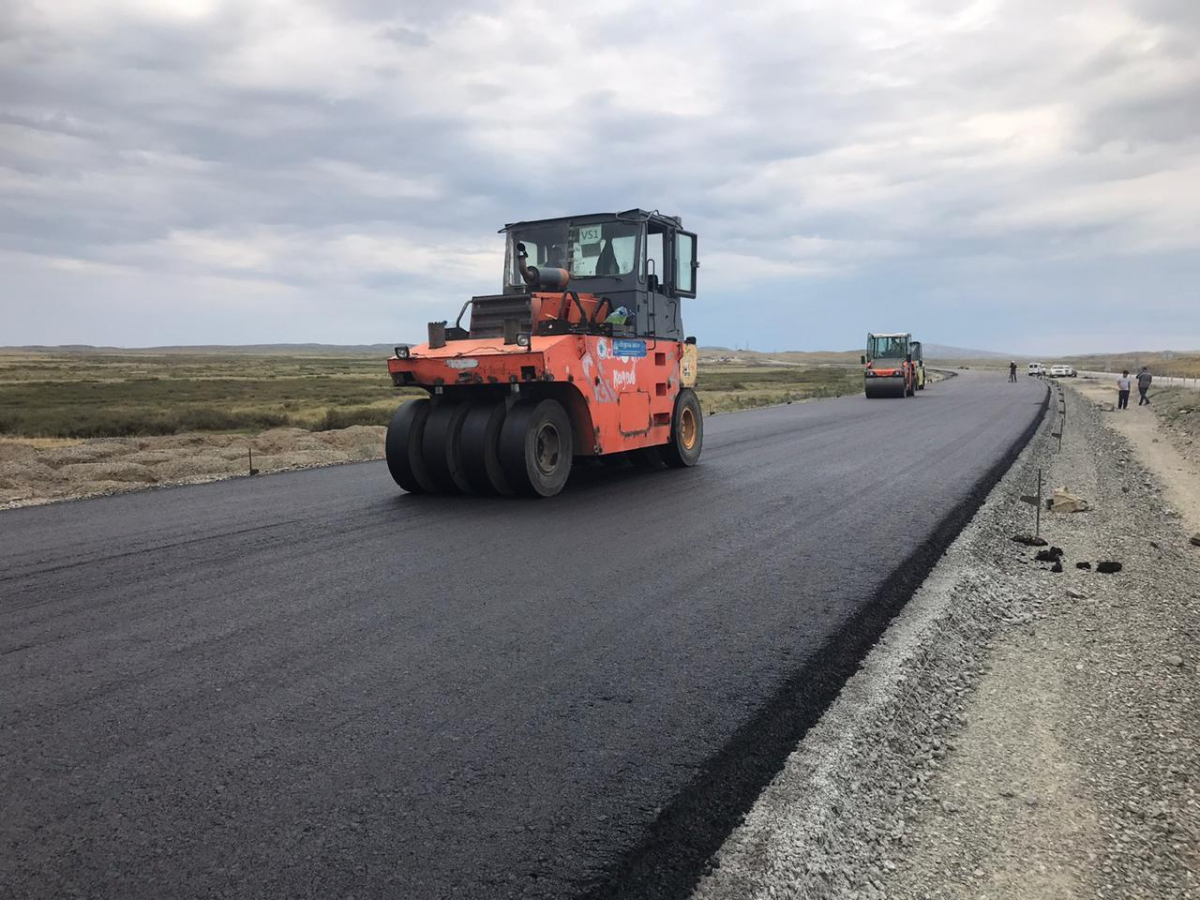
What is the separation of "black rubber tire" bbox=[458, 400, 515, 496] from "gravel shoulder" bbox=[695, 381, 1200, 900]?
4.52 meters

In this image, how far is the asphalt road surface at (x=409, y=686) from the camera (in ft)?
8.65

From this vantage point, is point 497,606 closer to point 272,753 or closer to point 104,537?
point 272,753

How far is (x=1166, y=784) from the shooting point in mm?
3373

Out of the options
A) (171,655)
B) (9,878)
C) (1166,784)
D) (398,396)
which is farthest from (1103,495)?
(398,396)

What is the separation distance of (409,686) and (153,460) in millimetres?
12542

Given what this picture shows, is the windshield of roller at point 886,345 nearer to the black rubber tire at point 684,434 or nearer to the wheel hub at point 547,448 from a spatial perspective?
the black rubber tire at point 684,434

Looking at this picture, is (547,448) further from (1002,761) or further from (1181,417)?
(1181,417)

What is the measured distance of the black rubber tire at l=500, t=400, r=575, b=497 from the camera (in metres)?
8.88

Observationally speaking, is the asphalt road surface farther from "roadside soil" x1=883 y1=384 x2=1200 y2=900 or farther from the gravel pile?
the gravel pile

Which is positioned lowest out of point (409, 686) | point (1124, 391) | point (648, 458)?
point (409, 686)

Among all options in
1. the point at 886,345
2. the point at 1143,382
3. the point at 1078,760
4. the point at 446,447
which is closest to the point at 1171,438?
the point at 1143,382

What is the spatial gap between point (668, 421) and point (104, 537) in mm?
6719

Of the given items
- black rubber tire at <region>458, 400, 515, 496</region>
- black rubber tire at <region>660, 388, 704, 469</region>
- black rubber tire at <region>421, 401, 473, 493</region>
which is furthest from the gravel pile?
black rubber tire at <region>421, 401, 473, 493</region>

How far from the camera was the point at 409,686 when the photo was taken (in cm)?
391
